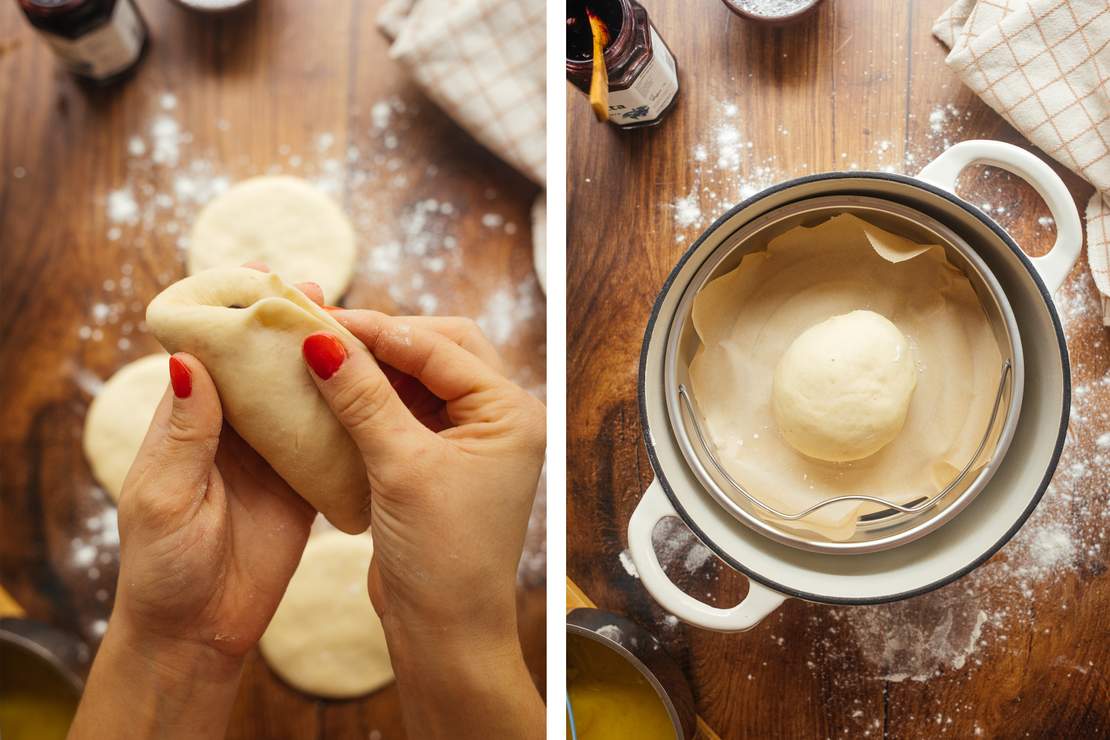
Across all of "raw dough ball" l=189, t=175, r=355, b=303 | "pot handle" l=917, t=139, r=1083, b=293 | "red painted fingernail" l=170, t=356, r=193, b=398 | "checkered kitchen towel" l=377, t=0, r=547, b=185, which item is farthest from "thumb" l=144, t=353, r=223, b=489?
"pot handle" l=917, t=139, r=1083, b=293

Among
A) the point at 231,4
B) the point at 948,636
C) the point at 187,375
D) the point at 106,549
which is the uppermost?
the point at 231,4

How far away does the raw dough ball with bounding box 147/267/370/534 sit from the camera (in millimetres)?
343

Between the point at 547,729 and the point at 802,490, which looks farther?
the point at 802,490

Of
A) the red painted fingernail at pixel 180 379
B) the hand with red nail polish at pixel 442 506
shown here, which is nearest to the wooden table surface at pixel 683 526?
the hand with red nail polish at pixel 442 506

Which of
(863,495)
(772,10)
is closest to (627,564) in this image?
(863,495)

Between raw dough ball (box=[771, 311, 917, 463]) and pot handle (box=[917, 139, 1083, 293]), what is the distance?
0.33 ft

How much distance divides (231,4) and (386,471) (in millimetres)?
275

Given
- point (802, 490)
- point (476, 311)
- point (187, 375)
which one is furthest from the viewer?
point (802, 490)

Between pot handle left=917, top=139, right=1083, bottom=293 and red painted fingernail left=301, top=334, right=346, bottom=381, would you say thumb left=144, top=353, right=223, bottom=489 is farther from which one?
pot handle left=917, top=139, right=1083, bottom=293

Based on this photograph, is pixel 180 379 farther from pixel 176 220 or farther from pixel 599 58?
pixel 599 58

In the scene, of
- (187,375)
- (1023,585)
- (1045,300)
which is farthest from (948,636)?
(187,375)

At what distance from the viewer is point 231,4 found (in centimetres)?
42

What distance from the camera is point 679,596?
476mm

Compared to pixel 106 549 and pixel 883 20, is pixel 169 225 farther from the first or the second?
pixel 883 20
